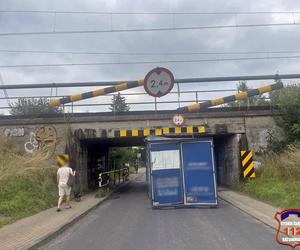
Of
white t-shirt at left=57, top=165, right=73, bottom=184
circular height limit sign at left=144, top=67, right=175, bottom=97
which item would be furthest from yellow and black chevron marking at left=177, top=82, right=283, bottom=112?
white t-shirt at left=57, top=165, right=73, bottom=184

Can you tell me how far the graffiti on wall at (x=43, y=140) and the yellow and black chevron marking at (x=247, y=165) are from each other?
27.8ft

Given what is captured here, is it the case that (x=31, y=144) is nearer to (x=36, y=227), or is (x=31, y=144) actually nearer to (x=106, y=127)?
(x=106, y=127)

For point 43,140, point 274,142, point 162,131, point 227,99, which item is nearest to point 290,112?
point 274,142

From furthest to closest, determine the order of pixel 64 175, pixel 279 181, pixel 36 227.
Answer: pixel 279 181
pixel 64 175
pixel 36 227

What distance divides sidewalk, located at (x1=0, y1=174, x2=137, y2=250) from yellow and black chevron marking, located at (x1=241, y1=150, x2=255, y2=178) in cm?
787

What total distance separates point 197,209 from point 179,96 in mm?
8883

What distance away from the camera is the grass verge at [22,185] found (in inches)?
553

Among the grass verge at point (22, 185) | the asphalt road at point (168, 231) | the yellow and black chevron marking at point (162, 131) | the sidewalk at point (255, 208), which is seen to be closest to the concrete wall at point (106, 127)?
the yellow and black chevron marking at point (162, 131)

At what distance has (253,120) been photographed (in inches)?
895

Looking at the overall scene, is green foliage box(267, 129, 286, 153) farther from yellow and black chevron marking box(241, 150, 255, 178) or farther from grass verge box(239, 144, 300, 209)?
yellow and black chevron marking box(241, 150, 255, 178)

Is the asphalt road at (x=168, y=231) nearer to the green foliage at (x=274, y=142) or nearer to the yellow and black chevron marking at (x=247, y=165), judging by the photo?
the yellow and black chevron marking at (x=247, y=165)

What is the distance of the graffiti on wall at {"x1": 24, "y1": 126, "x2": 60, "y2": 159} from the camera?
872 inches

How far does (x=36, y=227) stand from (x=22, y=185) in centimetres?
533

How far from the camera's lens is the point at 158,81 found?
732 inches
